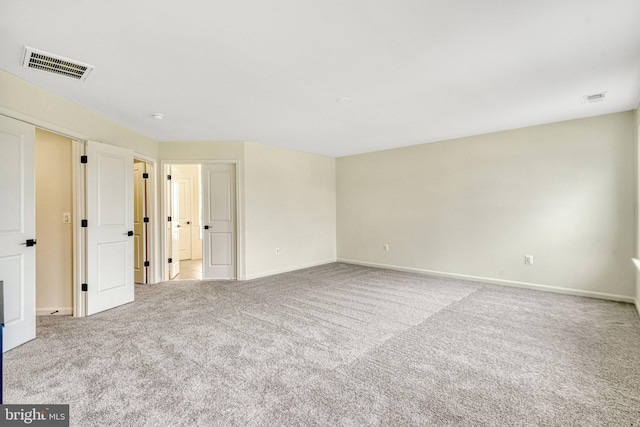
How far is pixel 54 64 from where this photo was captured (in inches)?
96.7

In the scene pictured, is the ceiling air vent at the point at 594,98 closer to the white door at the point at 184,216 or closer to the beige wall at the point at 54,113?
the beige wall at the point at 54,113

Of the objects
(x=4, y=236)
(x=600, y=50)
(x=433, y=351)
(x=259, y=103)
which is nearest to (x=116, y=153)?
(x=4, y=236)

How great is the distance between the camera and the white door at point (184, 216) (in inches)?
297

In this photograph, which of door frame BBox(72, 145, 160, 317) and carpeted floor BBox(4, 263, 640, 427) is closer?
carpeted floor BBox(4, 263, 640, 427)

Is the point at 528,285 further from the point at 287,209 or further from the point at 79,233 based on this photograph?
the point at 79,233

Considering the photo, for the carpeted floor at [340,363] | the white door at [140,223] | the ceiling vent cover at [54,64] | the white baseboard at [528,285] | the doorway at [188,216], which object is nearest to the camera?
the carpeted floor at [340,363]

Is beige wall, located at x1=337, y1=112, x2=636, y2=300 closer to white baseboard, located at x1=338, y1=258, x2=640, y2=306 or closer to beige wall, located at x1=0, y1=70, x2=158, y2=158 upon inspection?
white baseboard, located at x1=338, y1=258, x2=640, y2=306

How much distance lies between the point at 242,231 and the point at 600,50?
488cm

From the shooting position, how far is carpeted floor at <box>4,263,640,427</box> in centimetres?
175

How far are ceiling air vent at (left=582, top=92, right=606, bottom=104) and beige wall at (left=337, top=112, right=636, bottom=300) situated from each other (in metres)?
0.79

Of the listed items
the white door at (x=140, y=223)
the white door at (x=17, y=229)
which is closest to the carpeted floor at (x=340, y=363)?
the white door at (x=17, y=229)

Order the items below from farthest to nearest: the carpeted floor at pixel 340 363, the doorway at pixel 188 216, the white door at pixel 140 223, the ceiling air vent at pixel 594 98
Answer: the doorway at pixel 188 216
the white door at pixel 140 223
the ceiling air vent at pixel 594 98
the carpeted floor at pixel 340 363

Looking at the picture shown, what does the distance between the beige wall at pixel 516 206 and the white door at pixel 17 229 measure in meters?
5.27

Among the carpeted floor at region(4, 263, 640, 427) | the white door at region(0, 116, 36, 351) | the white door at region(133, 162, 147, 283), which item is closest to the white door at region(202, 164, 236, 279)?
the white door at region(133, 162, 147, 283)
